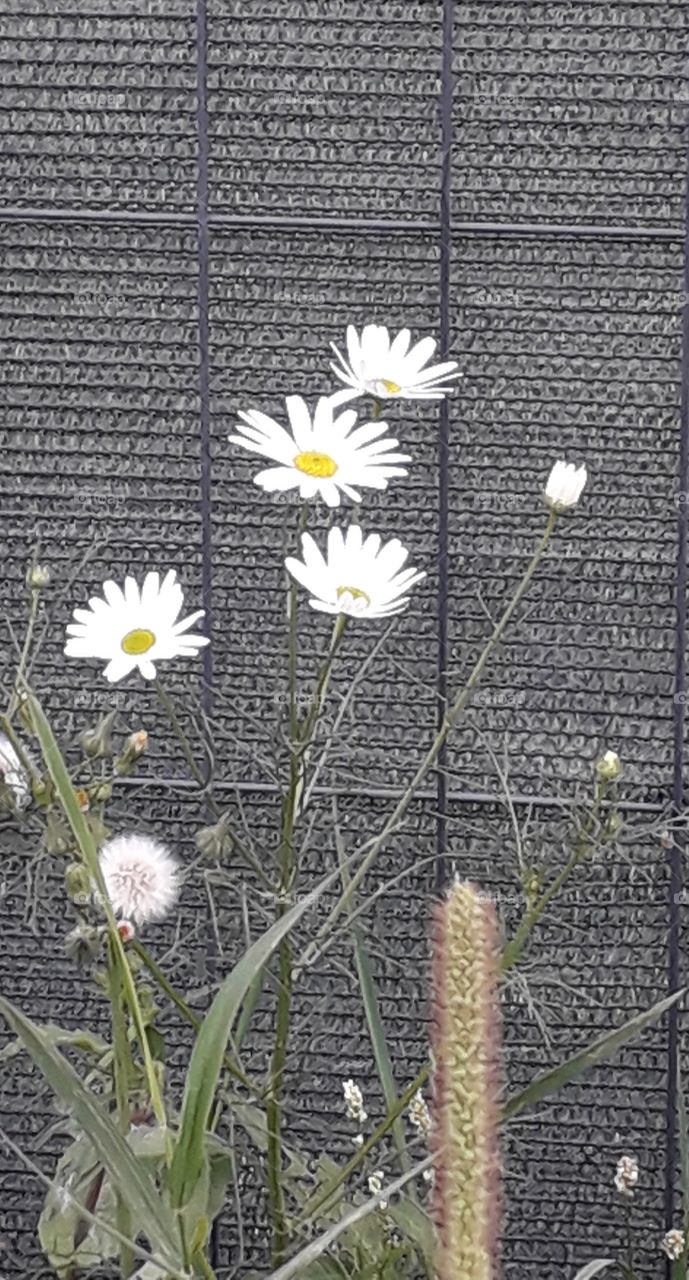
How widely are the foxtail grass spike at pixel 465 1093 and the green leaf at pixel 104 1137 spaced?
0.21 metres

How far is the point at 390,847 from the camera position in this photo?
4.48ft

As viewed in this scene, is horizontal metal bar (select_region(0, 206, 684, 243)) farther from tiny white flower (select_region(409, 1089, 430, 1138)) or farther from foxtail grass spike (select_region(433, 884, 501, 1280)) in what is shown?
foxtail grass spike (select_region(433, 884, 501, 1280))

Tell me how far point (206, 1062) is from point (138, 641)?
213 mm

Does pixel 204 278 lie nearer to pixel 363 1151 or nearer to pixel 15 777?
pixel 15 777

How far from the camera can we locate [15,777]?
0.75 meters

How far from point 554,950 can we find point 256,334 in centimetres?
60

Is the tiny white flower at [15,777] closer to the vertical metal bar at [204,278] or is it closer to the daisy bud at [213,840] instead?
the daisy bud at [213,840]

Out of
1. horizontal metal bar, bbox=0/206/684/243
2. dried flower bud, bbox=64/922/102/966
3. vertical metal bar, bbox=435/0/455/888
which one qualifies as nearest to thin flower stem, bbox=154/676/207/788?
dried flower bud, bbox=64/922/102/966

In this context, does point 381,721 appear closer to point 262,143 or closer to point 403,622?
point 403,622

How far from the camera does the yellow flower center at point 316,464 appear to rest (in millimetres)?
752

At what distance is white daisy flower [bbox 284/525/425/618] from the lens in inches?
28.0

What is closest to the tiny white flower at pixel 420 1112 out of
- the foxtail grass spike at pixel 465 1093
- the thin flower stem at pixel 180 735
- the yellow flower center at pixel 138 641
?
the thin flower stem at pixel 180 735

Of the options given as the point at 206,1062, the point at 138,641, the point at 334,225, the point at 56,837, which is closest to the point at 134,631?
the point at 138,641

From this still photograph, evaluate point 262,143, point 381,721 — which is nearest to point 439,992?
point 381,721
